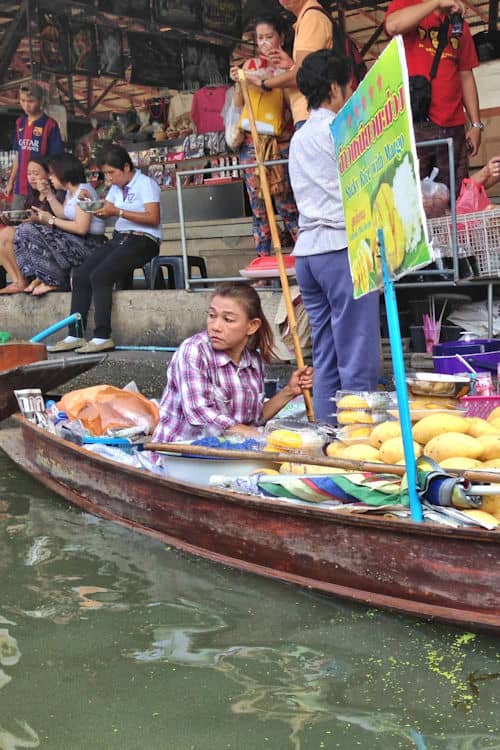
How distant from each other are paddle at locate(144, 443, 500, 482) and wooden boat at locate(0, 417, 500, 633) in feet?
0.48

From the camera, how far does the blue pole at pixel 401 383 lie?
336 cm

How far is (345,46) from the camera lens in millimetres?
6711

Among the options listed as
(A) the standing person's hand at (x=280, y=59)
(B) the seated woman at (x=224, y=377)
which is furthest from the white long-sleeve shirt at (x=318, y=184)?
(A) the standing person's hand at (x=280, y=59)

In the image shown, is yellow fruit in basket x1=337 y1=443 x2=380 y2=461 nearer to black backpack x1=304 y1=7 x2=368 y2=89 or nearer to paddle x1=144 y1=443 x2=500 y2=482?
paddle x1=144 y1=443 x2=500 y2=482

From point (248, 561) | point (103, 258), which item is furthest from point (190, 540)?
point (103, 258)

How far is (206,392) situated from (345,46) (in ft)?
10.0

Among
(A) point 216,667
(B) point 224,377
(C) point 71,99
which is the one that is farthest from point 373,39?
(A) point 216,667

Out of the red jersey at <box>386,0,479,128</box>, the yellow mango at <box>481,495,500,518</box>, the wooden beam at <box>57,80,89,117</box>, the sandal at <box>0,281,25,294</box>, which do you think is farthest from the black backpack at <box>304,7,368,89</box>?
the wooden beam at <box>57,80,89,117</box>

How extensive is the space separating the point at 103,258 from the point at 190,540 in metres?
4.79

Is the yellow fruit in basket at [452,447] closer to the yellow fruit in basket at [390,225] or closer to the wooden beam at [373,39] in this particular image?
the yellow fruit in basket at [390,225]

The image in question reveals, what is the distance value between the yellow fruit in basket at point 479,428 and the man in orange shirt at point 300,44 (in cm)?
265

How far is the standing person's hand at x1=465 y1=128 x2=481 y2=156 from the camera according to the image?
661cm

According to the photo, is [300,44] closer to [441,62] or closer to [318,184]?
[441,62]

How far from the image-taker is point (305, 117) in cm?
627
